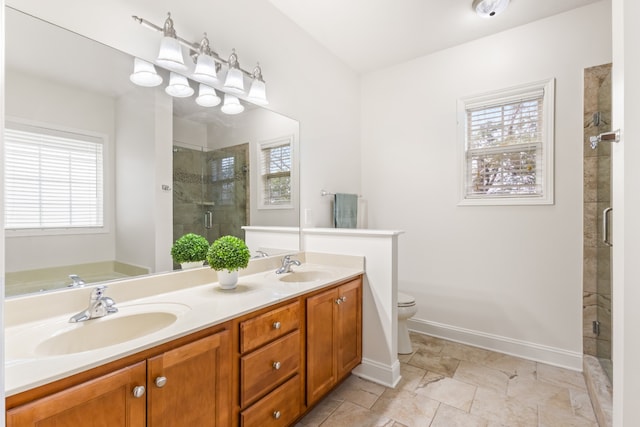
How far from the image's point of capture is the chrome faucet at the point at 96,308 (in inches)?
44.6

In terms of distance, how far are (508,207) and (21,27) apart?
3.15 meters

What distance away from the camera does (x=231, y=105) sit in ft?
6.26

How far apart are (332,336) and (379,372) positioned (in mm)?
571

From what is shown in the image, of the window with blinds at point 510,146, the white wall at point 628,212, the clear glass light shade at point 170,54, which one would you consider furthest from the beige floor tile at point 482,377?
the clear glass light shade at point 170,54

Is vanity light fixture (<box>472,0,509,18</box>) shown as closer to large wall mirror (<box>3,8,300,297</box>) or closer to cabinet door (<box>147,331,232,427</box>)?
large wall mirror (<box>3,8,300,297</box>)

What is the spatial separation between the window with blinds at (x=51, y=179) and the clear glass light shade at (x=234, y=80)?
0.82 metres

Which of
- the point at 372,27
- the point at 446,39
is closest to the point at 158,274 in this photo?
the point at 372,27

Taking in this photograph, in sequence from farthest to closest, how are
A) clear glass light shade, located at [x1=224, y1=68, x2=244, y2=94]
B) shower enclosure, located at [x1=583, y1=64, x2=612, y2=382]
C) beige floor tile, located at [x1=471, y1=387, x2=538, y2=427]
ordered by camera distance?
shower enclosure, located at [x1=583, y1=64, x2=612, y2=382] < clear glass light shade, located at [x1=224, y1=68, x2=244, y2=94] < beige floor tile, located at [x1=471, y1=387, x2=538, y2=427]

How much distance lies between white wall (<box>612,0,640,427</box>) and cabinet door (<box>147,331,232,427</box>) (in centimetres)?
147

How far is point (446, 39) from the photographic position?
2629 mm

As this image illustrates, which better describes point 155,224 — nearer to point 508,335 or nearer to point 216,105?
point 216,105

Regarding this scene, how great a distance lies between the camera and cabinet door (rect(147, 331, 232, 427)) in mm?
988

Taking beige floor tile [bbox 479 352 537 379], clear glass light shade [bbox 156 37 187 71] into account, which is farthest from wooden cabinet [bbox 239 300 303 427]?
beige floor tile [bbox 479 352 537 379]

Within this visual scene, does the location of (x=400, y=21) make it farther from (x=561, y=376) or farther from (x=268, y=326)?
(x=561, y=376)
